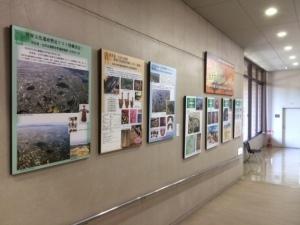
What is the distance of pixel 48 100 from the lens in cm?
214

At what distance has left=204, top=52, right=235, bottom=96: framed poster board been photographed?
5062 mm

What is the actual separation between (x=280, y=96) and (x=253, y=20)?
29.1 feet

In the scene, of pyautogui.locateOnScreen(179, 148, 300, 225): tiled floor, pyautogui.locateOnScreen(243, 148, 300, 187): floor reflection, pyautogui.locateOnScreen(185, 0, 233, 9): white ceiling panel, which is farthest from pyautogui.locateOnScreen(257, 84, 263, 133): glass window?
pyautogui.locateOnScreen(185, 0, 233, 9): white ceiling panel

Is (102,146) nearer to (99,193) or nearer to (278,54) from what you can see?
(99,193)

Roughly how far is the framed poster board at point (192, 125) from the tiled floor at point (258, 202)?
1129mm

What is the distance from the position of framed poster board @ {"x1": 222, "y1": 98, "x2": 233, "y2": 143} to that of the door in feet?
25.6

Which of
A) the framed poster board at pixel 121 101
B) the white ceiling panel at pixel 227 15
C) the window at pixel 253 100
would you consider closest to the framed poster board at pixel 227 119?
the white ceiling panel at pixel 227 15

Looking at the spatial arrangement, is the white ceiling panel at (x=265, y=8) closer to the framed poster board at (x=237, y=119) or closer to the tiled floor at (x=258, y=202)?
the framed poster board at (x=237, y=119)

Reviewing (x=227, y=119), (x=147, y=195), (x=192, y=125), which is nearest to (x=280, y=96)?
(x=227, y=119)

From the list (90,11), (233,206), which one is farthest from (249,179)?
(90,11)

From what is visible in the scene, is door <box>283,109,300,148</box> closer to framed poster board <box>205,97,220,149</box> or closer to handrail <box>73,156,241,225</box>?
handrail <box>73,156,241,225</box>

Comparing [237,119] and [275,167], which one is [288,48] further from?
[275,167]

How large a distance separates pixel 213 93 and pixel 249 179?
10.0 ft

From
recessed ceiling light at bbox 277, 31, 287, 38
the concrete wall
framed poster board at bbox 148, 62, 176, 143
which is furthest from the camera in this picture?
the concrete wall
